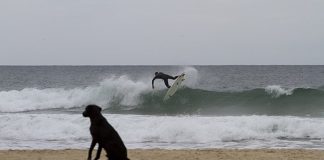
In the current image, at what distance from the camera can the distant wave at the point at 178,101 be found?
84.2 ft

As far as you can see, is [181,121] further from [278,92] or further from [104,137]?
[278,92]

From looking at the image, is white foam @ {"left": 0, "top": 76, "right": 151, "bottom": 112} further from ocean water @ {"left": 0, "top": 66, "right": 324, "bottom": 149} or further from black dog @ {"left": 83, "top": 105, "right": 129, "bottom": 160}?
black dog @ {"left": 83, "top": 105, "right": 129, "bottom": 160}

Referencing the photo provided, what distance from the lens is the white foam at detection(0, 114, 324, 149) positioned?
15117 mm

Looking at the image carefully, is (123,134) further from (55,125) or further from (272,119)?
(272,119)

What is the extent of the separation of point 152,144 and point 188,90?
1411 cm

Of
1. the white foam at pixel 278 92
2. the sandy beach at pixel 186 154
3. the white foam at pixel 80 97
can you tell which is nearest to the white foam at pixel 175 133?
the sandy beach at pixel 186 154

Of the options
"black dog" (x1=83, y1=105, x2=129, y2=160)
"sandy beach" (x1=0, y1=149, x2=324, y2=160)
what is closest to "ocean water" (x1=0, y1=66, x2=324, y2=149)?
"sandy beach" (x1=0, y1=149, x2=324, y2=160)

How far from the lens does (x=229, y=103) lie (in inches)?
1089

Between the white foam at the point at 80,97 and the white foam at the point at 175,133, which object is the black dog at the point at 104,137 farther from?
the white foam at the point at 80,97

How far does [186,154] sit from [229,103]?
51.7 ft

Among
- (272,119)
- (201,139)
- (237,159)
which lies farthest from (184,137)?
(237,159)

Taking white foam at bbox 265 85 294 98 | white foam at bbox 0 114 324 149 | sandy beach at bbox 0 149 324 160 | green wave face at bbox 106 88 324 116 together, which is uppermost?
white foam at bbox 265 85 294 98

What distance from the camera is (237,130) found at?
16812 mm

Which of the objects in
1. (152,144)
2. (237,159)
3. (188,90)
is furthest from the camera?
(188,90)
